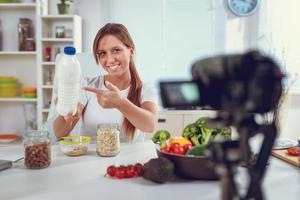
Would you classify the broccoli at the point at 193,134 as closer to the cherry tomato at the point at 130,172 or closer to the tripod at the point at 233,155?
the cherry tomato at the point at 130,172

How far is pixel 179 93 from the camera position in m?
0.45

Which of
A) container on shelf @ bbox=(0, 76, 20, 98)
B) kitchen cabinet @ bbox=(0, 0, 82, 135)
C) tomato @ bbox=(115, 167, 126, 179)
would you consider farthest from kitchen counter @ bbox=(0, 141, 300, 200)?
container on shelf @ bbox=(0, 76, 20, 98)

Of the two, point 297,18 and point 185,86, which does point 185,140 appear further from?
point 297,18

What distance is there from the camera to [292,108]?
11.0 feet

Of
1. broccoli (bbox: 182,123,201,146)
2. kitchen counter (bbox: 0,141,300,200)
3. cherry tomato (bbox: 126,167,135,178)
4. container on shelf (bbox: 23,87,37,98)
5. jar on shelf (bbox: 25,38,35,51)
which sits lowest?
kitchen counter (bbox: 0,141,300,200)

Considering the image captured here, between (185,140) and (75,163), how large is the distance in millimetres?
419

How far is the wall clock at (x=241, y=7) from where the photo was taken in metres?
3.29

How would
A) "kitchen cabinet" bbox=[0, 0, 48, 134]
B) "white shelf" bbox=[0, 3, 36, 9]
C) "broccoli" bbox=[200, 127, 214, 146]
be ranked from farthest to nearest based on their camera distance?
1. "kitchen cabinet" bbox=[0, 0, 48, 134]
2. "white shelf" bbox=[0, 3, 36, 9]
3. "broccoli" bbox=[200, 127, 214, 146]

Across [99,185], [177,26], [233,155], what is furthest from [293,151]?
[177,26]

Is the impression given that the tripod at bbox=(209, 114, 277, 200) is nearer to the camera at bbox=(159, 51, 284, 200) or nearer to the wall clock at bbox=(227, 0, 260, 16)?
the camera at bbox=(159, 51, 284, 200)

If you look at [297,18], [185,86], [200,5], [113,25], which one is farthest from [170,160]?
[297,18]

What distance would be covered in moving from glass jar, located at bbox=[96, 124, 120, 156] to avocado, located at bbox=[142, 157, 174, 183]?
1.12ft

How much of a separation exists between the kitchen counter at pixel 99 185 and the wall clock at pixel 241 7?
7.51 ft

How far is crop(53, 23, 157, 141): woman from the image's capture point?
5.87ft
